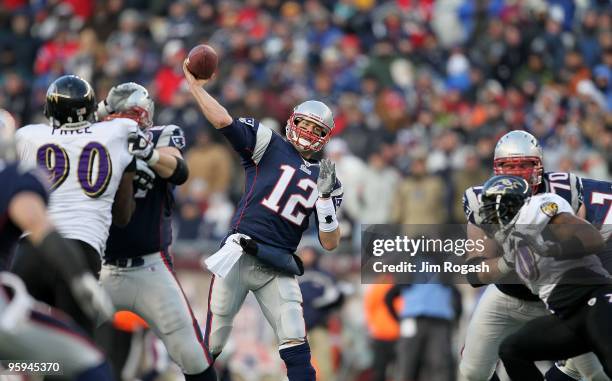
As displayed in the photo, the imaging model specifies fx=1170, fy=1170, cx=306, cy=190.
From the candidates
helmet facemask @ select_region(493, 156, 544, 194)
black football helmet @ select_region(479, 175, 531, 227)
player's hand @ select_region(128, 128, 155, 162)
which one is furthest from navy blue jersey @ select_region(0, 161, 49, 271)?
helmet facemask @ select_region(493, 156, 544, 194)

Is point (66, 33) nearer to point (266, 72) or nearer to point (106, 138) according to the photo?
point (266, 72)

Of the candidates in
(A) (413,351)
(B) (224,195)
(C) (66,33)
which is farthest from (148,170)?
(C) (66,33)

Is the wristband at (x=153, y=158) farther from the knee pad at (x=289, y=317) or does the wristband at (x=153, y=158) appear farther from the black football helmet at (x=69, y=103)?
the knee pad at (x=289, y=317)

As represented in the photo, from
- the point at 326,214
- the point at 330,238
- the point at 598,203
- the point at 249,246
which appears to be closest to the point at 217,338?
the point at 249,246

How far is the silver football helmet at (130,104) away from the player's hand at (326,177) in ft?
3.90

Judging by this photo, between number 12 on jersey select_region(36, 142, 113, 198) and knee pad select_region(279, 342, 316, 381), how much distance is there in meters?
1.52

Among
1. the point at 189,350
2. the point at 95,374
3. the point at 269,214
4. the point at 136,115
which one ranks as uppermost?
the point at 136,115

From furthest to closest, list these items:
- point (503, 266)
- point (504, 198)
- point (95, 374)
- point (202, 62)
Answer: point (202, 62) < point (503, 266) < point (504, 198) < point (95, 374)

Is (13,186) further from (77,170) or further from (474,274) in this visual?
(474,274)

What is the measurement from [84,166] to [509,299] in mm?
2800

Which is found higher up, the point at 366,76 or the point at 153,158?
the point at 366,76

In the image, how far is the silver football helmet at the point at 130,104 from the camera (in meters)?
7.25

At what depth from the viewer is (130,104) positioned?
725 cm

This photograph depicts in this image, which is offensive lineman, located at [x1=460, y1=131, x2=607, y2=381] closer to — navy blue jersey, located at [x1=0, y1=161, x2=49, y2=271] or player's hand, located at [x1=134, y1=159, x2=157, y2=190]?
player's hand, located at [x1=134, y1=159, x2=157, y2=190]
